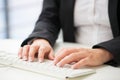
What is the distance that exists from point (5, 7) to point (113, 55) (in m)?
2.01

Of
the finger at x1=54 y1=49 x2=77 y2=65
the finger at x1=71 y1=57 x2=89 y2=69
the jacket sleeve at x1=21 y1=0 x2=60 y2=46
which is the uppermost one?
the jacket sleeve at x1=21 y1=0 x2=60 y2=46

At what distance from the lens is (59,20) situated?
1128 mm

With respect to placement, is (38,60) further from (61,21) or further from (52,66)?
(61,21)

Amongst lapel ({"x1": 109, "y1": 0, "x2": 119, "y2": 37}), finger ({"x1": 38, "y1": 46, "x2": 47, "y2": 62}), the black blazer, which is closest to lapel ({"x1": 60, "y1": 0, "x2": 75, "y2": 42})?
the black blazer

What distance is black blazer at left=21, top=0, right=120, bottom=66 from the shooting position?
0.90 meters

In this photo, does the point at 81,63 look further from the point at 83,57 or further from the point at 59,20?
the point at 59,20

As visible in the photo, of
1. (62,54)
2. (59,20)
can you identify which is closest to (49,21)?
(59,20)

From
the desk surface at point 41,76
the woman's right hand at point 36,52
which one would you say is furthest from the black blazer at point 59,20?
the desk surface at point 41,76

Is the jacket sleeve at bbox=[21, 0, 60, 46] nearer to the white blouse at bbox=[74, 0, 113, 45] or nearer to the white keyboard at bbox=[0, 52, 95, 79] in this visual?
the white blouse at bbox=[74, 0, 113, 45]

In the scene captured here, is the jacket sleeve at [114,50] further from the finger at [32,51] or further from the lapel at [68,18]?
the lapel at [68,18]

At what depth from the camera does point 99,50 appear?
711mm

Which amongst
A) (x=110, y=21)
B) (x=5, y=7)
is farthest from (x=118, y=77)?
(x=5, y=7)

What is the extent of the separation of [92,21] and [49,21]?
21cm

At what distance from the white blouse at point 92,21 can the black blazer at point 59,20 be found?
0.03 meters
